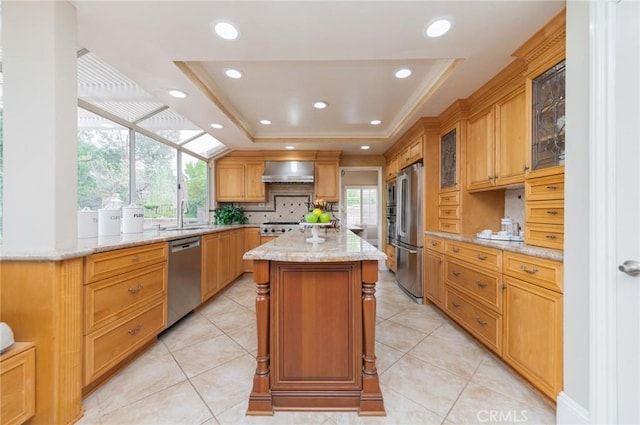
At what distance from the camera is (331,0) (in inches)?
53.9

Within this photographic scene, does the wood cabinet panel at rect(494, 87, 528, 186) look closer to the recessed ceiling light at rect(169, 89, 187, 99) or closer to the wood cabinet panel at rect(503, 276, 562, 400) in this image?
→ the wood cabinet panel at rect(503, 276, 562, 400)

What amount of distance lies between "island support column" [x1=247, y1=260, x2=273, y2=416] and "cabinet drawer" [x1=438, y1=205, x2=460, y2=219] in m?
2.29

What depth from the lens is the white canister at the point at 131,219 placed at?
2.39 m

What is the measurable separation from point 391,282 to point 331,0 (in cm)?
381

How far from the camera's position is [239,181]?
4.85 meters

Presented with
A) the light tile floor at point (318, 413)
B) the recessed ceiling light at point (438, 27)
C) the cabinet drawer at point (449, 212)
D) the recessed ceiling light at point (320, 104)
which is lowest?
the light tile floor at point (318, 413)

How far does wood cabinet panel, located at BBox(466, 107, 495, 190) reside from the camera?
2.30 m

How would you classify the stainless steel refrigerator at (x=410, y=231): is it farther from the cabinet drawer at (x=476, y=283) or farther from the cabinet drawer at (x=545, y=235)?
the cabinet drawer at (x=545, y=235)

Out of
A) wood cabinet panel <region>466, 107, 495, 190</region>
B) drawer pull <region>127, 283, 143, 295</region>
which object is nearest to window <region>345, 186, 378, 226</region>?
wood cabinet panel <region>466, 107, 495, 190</region>

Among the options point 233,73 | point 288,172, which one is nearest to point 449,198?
point 233,73

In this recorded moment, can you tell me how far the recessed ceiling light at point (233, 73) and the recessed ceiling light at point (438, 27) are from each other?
1638 millimetres
